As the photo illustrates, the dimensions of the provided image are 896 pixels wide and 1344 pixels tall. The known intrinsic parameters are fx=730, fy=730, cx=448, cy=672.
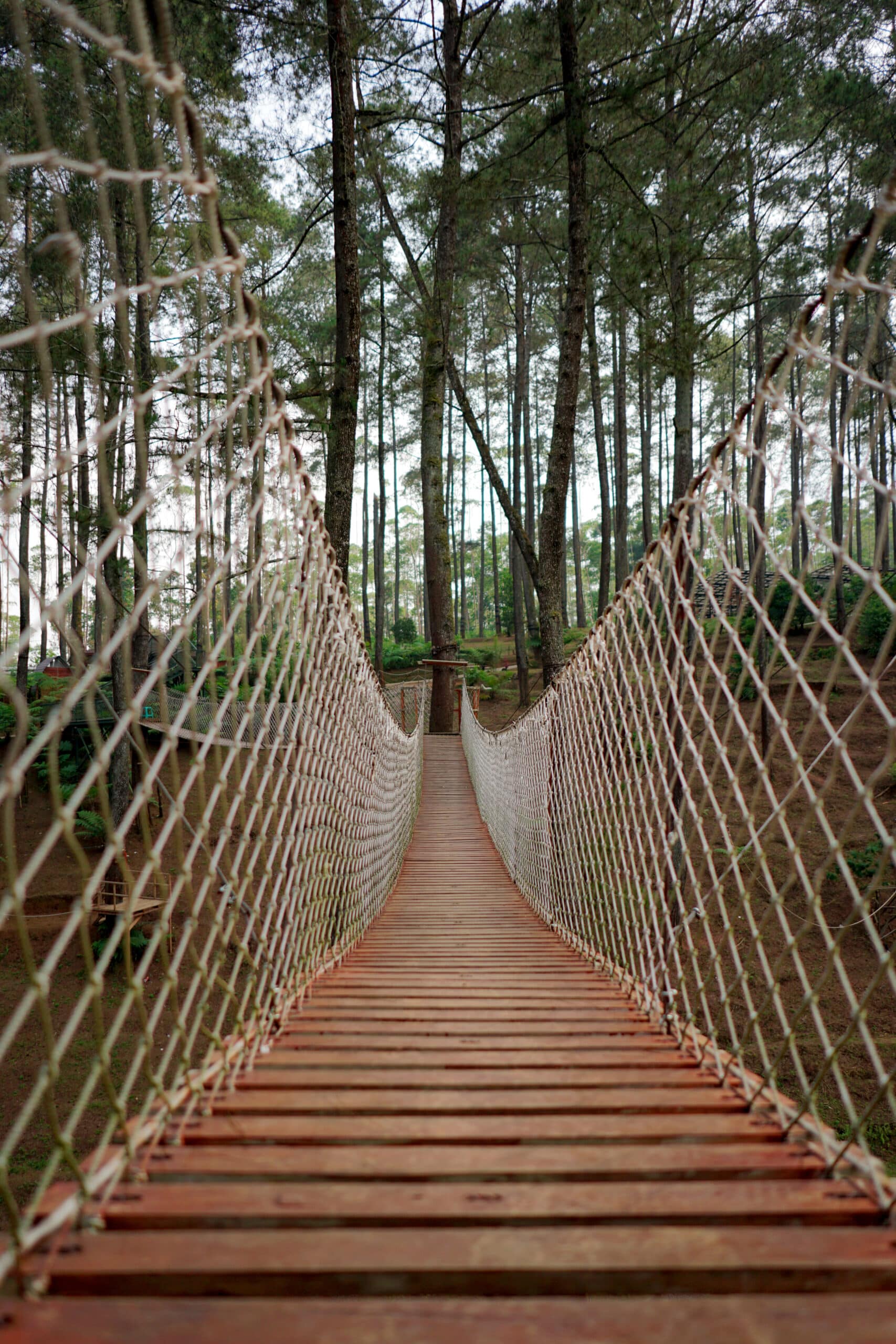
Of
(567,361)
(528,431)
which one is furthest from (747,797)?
(528,431)

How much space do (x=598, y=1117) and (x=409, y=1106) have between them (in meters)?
0.23

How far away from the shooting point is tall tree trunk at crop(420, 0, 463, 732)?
19.2 feet

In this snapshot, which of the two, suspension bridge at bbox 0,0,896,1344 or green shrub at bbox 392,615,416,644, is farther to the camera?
green shrub at bbox 392,615,416,644

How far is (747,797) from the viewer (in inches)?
337

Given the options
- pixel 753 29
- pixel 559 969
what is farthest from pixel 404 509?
pixel 559 969

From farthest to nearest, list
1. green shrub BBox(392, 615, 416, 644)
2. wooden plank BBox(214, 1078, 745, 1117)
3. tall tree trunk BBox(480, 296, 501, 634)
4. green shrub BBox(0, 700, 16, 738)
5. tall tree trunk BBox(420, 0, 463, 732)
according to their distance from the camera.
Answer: green shrub BBox(392, 615, 416, 644)
tall tree trunk BBox(480, 296, 501, 634)
green shrub BBox(0, 700, 16, 738)
tall tree trunk BBox(420, 0, 463, 732)
wooden plank BBox(214, 1078, 745, 1117)

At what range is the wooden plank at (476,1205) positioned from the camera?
2.13 feet

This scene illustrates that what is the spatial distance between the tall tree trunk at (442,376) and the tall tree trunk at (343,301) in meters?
1.41

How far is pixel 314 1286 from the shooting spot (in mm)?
579

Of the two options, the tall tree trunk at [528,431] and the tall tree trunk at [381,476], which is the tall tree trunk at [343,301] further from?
the tall tree trunk at [528,431]

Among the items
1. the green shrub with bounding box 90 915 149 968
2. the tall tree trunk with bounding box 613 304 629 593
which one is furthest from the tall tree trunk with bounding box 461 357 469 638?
the green shrub with bounding box 90 915 149 968

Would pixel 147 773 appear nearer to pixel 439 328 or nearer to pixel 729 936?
pixel 729 936

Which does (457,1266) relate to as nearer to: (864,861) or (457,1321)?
(457,1321)

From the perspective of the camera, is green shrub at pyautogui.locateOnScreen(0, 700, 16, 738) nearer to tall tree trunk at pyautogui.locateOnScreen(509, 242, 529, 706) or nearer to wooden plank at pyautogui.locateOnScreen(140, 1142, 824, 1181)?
tall tree trunk at pyautogui.locateOnScreen(509, 242, 529, 706)
